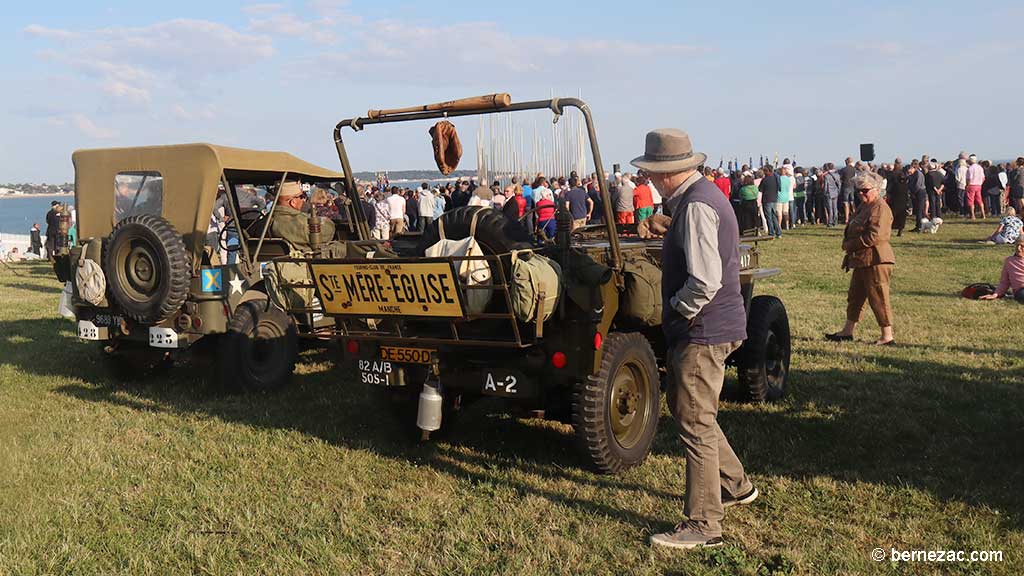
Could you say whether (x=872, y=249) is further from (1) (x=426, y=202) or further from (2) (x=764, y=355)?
(1) (x=426, y=202)

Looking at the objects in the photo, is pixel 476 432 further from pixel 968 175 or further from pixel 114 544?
pixel 968 175

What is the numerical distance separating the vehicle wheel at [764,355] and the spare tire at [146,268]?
4651mm

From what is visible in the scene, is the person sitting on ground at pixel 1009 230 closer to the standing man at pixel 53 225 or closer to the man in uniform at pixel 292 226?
the man in uniform at pixel 292 226

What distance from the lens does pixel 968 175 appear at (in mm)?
24812

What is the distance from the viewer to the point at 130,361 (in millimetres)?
8523

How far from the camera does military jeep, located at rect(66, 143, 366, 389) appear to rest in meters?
7.40

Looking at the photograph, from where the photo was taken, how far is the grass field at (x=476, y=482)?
425 centimetres

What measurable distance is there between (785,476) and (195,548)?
132 inches

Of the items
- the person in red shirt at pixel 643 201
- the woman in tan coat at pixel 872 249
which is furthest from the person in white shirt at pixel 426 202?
the woman in tan coat at pixel 872 249

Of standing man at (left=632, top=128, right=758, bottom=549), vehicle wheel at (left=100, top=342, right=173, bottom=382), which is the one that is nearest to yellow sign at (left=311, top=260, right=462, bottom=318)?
standing man at (left=632, top=128, right=758, bottom=549)

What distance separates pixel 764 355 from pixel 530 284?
286 centimetres

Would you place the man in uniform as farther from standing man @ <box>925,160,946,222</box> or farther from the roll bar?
standing man @ <box>925,160,946,222</box>

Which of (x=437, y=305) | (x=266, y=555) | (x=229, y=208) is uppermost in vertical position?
(x=229, y=208)

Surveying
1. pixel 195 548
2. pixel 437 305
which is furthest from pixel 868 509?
pixel 195 548
